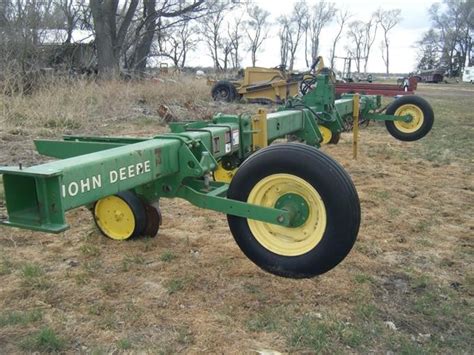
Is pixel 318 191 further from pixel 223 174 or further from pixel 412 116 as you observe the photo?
pixel 412 116

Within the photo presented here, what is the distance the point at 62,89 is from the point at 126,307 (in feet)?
33.3

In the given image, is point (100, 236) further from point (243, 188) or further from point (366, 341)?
point (366, 341)

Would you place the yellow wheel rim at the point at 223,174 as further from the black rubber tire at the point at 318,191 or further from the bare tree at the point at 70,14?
the bare tree at the point at 70,14

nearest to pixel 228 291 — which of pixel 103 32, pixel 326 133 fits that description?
pixel 326 133

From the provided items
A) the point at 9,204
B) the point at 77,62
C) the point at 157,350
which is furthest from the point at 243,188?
the point at 77,62

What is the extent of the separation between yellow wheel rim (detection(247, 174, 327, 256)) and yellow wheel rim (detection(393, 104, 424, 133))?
652 centimetres

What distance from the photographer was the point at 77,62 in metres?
21.9

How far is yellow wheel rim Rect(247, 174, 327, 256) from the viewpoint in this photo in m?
2.79

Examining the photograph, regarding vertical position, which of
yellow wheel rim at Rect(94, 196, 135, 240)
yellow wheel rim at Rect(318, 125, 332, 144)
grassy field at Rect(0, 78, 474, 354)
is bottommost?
grassy field at Rect(0, 78, 474, 354)

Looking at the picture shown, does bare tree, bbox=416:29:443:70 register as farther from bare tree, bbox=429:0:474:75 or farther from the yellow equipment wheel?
the yellow equipment wheel

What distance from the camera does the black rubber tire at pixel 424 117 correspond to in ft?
28.0

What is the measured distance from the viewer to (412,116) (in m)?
8.76

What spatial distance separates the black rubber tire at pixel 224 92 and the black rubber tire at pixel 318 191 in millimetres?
15471

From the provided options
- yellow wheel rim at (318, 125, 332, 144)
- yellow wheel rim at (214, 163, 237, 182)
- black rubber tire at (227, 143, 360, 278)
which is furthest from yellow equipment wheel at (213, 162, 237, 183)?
yellow wheel rim at (318, 125, 332, 144)
